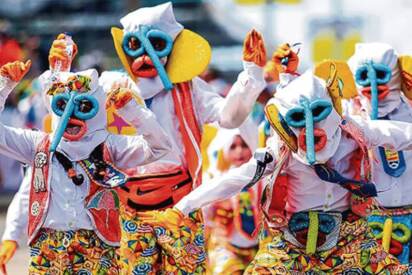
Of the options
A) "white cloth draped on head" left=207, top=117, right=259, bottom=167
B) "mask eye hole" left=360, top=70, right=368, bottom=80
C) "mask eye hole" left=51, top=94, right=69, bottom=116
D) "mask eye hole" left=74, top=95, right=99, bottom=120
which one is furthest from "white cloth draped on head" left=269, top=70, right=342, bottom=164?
"white cloth draped on head" left=207, top=117, right=259, bottom=167

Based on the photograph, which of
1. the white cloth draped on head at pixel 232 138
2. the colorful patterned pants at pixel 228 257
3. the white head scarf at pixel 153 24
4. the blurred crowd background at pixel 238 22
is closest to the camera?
the white head scarf at pixel 153 24

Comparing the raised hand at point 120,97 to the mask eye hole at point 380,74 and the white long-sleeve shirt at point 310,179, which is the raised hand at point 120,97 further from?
the mask eye hole at point 380,74

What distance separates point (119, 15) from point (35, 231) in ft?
55.3

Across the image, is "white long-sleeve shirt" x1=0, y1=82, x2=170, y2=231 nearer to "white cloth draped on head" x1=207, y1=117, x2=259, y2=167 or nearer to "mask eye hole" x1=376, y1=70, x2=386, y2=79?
"mask eye hole" x1=376, y1=70, x2=386, y2=79

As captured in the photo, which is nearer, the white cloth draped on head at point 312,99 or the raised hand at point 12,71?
the white cloth draped on head at point 312,99

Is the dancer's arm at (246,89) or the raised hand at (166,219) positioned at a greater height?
the dancer's arm at (246,89)

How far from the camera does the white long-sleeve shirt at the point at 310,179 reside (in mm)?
8289

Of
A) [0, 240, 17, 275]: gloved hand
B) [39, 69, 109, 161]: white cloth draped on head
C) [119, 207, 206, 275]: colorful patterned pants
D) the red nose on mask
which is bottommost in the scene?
[119, 207, 206, 275]: colorful patterned pants

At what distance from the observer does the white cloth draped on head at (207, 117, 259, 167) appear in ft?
35.6

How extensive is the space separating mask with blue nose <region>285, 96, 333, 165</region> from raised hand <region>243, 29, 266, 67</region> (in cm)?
78

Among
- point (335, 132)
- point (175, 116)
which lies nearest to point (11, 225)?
point (175, 116)

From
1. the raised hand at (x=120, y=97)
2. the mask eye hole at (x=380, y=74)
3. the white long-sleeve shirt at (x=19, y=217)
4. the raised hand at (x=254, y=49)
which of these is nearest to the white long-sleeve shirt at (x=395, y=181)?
the mask eye hole at (x=380, y=74)

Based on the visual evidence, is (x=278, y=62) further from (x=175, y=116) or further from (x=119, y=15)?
(x=119, y=15)

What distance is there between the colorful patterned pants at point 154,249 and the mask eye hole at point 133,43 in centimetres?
101
